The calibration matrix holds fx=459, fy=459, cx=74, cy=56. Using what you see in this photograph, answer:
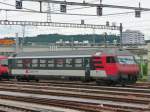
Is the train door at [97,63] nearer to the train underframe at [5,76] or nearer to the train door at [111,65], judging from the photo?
the train door at [111,65]

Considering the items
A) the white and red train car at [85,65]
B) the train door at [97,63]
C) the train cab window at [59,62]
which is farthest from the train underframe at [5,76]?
the train door at [97,63]

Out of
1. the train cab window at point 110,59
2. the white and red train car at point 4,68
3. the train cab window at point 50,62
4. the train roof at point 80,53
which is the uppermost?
the train roof at point 80,53

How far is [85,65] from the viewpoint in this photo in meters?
30.9

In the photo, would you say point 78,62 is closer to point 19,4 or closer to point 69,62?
point 69,62

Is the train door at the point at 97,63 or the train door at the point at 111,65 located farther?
the train door at the point at 97,63

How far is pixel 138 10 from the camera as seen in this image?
1610 inches

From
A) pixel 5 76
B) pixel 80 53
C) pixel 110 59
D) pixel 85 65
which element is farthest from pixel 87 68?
pixel 5 76

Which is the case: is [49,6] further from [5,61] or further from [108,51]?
[108,51]

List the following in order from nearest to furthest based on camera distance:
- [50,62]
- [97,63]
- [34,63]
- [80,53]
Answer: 1. [97,63]
2. [80,53]
3. [50,62]
4. [34,63]

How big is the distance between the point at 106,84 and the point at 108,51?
2.22m

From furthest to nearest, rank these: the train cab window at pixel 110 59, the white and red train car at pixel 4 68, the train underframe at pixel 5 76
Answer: the train underframe at pixel 5 76
the white and red train car at pixel 4 68
the train cab window at pixel 110 59

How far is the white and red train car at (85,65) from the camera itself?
29.3 meters

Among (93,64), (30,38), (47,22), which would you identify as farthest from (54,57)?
(30,38)

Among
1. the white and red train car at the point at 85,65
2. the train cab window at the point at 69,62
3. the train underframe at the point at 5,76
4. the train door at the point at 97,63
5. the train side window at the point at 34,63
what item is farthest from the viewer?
the train underframe at the point at 5,76
